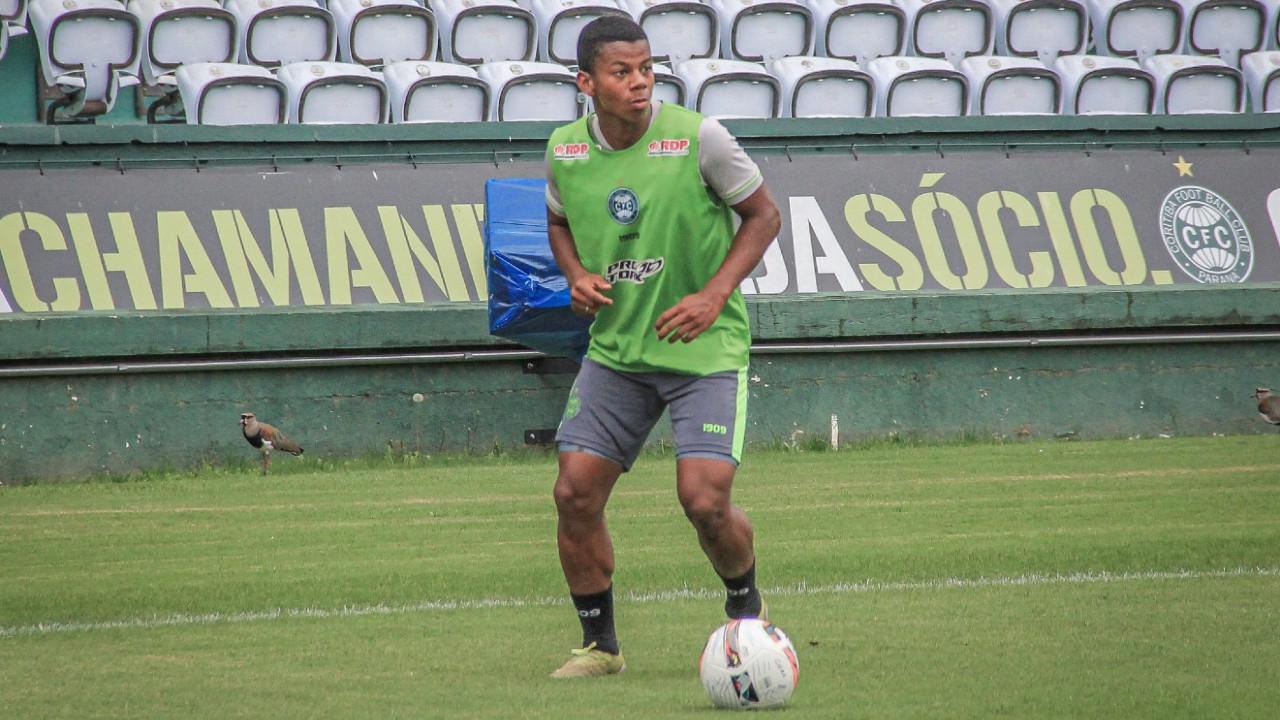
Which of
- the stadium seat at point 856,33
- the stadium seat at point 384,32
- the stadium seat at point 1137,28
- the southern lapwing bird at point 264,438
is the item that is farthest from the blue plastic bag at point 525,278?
the stadium seat at point 1137,28

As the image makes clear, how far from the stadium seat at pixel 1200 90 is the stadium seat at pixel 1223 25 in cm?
135

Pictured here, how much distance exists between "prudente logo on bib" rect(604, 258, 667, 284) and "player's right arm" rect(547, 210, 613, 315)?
1.4 inches

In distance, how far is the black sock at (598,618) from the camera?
5.99 meters

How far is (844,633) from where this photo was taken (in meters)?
6.75

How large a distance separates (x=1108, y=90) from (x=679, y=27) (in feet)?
16.6

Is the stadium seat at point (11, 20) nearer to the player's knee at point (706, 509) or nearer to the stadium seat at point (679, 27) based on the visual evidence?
the stadium seat at point (679, 27)

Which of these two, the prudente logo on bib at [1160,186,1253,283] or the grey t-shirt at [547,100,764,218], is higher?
the grey t-shirt at [547,100,764,218]

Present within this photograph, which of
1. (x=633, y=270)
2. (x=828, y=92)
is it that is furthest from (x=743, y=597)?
(x=828, y=92)

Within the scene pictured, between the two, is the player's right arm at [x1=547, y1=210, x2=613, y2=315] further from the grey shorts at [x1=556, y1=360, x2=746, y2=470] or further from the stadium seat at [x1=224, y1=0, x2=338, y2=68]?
the stadium seat at [x1=224, y1=0, x2=338, y2=68]

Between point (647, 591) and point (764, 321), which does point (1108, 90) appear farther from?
point (647, 591)

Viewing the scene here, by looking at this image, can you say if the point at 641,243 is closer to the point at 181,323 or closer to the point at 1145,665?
the point at 1145,665

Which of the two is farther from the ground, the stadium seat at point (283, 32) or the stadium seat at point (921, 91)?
the stadium seat at point (283, 32)

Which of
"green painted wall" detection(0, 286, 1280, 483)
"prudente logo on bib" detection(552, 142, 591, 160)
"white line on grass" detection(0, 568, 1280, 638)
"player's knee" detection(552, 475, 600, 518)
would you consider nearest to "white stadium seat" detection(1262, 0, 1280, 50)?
"green painted wall" detection(0, 286, 1280, 483)

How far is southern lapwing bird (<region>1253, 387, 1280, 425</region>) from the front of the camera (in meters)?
15.5
